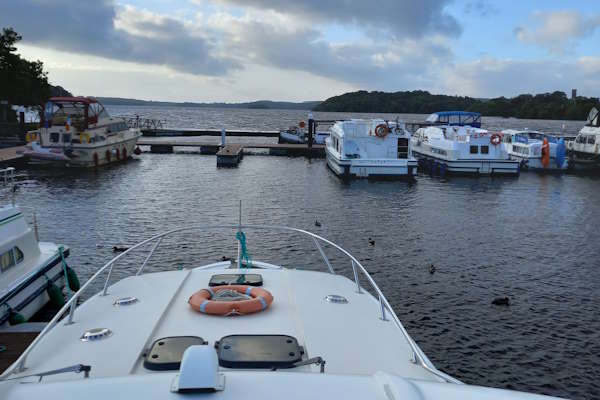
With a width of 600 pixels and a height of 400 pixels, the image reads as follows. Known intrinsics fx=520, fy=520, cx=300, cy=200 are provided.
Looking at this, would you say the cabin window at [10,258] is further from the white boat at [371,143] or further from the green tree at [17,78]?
the green tree at [17,78]

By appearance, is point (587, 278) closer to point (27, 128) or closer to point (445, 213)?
point (445, 213)

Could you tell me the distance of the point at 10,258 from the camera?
1350 centimetres

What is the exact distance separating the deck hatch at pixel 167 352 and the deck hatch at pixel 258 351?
303 millimetres

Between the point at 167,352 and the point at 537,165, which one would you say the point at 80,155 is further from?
the point at 537,165

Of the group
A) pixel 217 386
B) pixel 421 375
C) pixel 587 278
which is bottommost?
pixel 587 278

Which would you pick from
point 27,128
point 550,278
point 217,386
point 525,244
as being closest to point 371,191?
point 525,244

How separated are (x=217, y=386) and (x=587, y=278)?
18997 mm

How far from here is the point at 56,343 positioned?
5797 mm

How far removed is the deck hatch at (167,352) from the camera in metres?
4.80

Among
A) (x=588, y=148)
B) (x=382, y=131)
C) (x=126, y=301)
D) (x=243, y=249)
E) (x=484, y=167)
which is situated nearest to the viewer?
(x=126, y=301)

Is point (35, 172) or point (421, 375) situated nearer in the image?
point (421, 375)

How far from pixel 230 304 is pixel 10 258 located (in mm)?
9942

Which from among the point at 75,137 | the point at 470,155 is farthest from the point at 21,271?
the point at 470,155

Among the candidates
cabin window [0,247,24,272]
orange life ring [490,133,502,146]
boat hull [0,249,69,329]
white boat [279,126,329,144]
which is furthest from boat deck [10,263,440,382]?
white boat [279,126,329,144]
